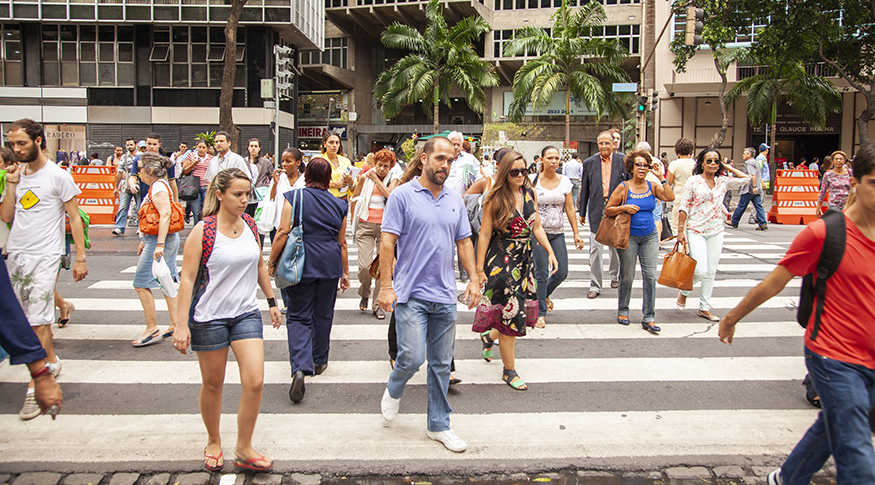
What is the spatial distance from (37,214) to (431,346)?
3175 mm

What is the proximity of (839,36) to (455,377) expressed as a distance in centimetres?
2576

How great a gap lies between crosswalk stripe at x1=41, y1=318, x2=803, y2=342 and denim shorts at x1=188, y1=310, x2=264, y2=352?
2.76 metres

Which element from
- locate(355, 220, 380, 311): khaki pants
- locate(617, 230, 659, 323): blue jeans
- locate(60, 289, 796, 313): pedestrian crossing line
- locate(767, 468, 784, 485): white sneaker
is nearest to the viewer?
locate(767, 468, 784, 485): white sneaker

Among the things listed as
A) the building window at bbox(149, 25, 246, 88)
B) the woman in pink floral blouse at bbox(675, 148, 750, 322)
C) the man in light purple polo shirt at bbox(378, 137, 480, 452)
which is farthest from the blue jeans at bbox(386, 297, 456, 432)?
the building window at bbox(149, 25, 246, 88)

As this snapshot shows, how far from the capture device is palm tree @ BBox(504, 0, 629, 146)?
34031 millimetres

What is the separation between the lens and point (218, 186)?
142 inches

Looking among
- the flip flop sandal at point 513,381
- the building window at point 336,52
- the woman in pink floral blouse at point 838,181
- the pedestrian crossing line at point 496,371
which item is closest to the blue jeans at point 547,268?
the pedestrian crossing line at point 496,371

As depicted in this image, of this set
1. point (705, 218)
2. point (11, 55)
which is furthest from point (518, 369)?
point (11, 55)

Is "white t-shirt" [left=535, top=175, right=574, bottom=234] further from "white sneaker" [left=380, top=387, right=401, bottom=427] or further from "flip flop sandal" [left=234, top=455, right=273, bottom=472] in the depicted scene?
"flip flop sandal" [left=234, top=455, right=273, bottom=472]

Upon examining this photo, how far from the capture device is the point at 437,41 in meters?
36.8

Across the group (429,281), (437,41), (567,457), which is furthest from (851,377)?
(437,41)

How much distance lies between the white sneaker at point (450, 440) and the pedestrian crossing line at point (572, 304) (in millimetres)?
3626

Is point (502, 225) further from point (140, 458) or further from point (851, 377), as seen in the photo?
point (140, 458)

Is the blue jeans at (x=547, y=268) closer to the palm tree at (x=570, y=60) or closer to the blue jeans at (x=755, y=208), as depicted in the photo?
the blue jeans at (x=755, y=208)
